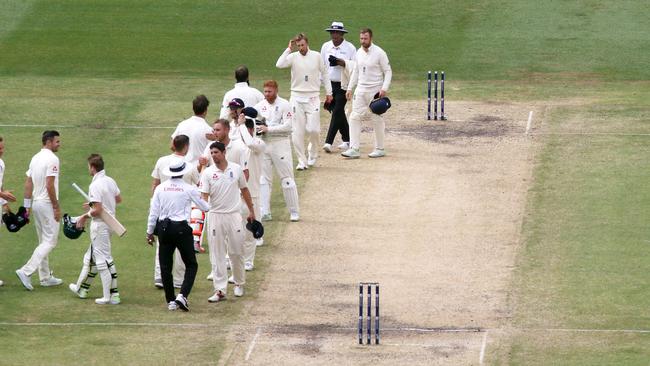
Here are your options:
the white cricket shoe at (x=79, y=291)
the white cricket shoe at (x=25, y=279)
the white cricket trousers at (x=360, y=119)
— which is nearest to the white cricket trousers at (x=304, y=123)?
the white cricket trousers at (x=360, y=119)

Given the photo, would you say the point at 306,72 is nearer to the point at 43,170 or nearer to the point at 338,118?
the point at 338,118

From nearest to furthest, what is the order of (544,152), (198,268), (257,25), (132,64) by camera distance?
(198,268) → (544,152) → (132,64) → (257,25)

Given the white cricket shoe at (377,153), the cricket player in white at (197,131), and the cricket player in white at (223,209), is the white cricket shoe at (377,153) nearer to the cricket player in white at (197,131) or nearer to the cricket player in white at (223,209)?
the cricket player in white at (197,131)

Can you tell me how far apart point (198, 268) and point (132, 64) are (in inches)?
536

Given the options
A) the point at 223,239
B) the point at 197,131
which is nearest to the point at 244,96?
the point at 197,131

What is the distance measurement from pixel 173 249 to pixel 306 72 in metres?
7.38

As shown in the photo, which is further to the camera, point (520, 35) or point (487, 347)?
point (520, 35)

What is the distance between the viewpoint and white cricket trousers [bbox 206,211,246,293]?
1986 centimetres

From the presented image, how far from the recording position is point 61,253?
22125 mm

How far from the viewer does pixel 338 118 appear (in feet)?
89.1

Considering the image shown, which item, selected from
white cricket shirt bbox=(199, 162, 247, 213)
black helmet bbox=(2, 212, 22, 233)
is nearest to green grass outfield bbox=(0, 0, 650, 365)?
black helmet bbox=(2, 212, 22, 233)

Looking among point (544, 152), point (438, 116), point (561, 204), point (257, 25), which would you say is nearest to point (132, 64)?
point (257, 25)

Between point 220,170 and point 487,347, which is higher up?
point 220,170

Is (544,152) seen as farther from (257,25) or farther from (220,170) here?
(257,25)
